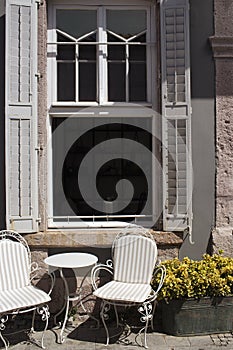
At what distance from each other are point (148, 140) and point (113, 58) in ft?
3.20

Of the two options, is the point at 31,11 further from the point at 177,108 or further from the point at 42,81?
the point at 177,108

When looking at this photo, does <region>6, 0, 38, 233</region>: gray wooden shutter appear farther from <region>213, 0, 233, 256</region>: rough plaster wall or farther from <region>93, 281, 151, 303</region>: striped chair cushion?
<region>213, 0, 233, 256</region>: rough plaster wall

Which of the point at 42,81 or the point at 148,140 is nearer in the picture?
the point at 42,81

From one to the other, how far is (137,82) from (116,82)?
0.23 m

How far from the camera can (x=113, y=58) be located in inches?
203

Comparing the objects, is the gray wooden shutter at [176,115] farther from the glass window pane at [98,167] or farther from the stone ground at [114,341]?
the stone ground at [114,341]

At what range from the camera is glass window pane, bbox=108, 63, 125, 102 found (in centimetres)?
516

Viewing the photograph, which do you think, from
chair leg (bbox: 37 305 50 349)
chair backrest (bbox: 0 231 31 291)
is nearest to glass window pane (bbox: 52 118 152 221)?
chair backrest (bbox: 0 231 31 291)

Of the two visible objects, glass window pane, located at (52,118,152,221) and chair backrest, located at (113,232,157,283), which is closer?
chair backrest, located at (113,232,157,283)

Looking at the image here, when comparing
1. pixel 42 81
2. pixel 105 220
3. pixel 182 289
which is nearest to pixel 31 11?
pixel 42 81

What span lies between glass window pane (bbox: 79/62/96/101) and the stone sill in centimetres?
147

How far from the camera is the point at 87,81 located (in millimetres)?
5152

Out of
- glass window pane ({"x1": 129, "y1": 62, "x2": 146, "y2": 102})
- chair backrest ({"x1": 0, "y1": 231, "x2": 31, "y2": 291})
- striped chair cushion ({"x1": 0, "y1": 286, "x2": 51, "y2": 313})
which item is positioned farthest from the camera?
glass window pane ({"x1": 129, "y1": 62, "x2": 146, "y2": 102})

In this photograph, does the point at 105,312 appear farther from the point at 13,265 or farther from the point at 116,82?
the point at 116,82
